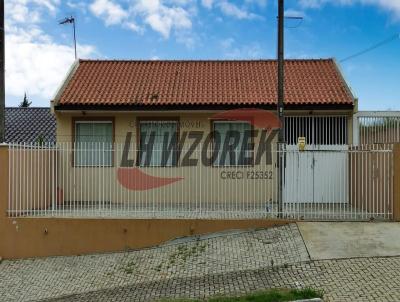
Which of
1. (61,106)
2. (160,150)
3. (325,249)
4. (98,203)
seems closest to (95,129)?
(61,106)

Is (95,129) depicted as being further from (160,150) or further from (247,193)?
(247,193)

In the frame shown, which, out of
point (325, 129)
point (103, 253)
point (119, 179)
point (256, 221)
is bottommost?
point (103, 253)

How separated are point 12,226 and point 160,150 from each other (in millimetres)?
4596

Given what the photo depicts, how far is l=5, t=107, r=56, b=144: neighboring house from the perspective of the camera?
731 inches

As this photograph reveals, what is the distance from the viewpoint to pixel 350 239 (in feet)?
30.4

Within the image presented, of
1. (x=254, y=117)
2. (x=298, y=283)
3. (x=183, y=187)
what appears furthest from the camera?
(x=254, y=117)

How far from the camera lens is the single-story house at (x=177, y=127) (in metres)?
11.7

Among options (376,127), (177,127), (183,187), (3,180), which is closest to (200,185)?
(183,187)

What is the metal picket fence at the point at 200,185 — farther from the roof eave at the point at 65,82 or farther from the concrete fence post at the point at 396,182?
the roof eave at the point at 65,82

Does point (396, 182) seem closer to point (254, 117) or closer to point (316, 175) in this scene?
point (316, 175)

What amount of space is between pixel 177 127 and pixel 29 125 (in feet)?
29.7

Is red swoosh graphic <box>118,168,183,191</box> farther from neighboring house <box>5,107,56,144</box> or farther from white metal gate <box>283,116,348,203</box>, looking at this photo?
neighboring house <box>5,107,56,144</box>

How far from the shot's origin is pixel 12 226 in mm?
10312

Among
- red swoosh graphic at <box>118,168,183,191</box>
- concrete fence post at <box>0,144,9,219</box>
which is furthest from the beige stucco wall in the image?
concrete fence post at <box>0,144,9,219</box>
